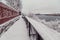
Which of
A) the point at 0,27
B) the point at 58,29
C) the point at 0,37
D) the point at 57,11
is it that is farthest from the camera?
the point at 0,37

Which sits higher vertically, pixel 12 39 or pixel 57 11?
pixel 57 11

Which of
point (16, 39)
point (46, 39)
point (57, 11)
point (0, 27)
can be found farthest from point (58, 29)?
point (16, 39)

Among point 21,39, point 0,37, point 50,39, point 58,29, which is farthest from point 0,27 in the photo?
point 50,39

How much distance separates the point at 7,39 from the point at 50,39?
Result: 98.6 inches

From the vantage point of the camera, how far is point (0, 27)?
255 centimetres

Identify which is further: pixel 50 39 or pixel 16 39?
pixel 16 39

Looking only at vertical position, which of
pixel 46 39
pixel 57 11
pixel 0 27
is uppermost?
pixel 57 11

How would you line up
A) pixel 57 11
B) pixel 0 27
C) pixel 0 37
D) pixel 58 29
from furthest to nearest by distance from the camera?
pixel 0 37
pixel 0 27
pixel 57 11
pixel 58 29

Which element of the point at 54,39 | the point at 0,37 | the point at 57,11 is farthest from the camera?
the point at 0,37

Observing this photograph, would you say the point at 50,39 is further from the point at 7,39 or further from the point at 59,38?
the point at 7,39

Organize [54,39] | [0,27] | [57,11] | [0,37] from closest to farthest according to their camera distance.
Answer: [54,39]
[57,11]
[0,27]
[0,37]

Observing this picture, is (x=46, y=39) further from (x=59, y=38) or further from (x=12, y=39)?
(x=12, y=39)

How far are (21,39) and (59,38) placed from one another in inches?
98.4

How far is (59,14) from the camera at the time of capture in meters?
1.80
